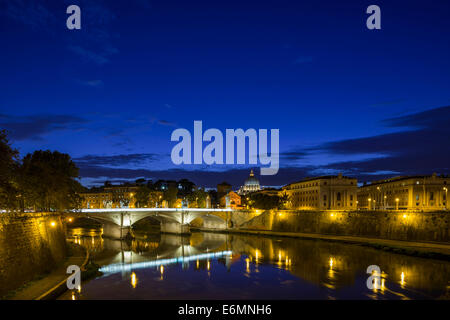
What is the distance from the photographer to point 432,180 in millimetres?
81250

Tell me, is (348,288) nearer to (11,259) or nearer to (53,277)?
(53,277)

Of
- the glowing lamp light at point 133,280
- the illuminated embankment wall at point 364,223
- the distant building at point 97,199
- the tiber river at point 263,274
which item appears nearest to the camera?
the tiber river at point 263,274

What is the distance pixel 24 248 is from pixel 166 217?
50235mm

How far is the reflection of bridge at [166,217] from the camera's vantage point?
6145 centimetres

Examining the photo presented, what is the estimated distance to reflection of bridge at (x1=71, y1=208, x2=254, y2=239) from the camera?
202 ft

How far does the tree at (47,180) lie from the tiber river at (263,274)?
7.94 meters

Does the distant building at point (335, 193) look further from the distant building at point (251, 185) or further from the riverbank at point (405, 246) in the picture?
the distant building at point (251, 185)

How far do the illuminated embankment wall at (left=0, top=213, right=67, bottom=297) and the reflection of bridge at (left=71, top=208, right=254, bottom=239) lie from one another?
24.0 meters

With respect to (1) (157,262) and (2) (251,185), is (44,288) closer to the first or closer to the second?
(1) (157,262)

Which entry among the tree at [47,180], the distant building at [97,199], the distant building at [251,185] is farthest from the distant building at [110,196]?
the tree at [47,180]

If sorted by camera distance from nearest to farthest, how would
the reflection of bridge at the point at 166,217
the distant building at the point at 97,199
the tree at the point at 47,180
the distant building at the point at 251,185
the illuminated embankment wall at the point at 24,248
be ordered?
the illuminated embankment wall at the point at 24,248
the tree at the point at 47,180
the reflection of bridge at the point at 166,217
the distant building at the point at 97,199
the distant building at the point at 251,185

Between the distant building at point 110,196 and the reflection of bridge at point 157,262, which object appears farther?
the distant building at point 110,196

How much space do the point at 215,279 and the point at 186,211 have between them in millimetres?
40091
